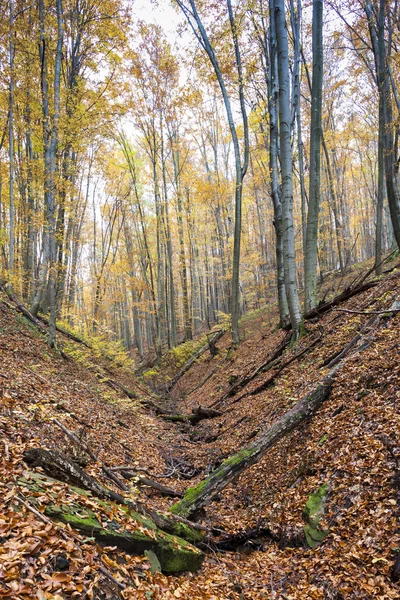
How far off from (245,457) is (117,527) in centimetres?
227

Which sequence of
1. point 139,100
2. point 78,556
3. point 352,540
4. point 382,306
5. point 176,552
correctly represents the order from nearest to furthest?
point 78,556 < point 352,540 < point 176,552 < point 382,306 < point 139,100

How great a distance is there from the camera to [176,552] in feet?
11.6

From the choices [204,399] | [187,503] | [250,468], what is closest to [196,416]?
[204,399]

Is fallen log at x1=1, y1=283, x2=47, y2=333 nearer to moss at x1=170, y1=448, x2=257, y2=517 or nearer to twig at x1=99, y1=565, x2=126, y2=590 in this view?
moss at x1=170, y1=448, x2=257, y2=517

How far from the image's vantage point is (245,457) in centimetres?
494

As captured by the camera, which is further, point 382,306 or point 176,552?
point 382,306

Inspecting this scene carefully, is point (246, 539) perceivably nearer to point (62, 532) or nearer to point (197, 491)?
point (197, 491)

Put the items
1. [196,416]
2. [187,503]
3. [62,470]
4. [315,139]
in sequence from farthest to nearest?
[196,416] < [315,139] < [187,503] < [62,470]

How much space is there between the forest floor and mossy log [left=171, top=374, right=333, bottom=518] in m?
0.20

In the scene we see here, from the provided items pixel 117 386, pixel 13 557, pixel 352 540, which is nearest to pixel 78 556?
pixel 13 557

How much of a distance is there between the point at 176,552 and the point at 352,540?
5.87 ft

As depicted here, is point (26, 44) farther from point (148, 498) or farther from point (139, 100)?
point (148, 498)

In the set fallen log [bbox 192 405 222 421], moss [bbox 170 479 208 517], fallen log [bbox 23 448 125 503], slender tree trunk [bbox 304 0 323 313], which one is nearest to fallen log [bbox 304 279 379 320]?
slender tree trunk [bbox 304 0 323 313]

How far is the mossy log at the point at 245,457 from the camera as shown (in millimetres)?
4652
